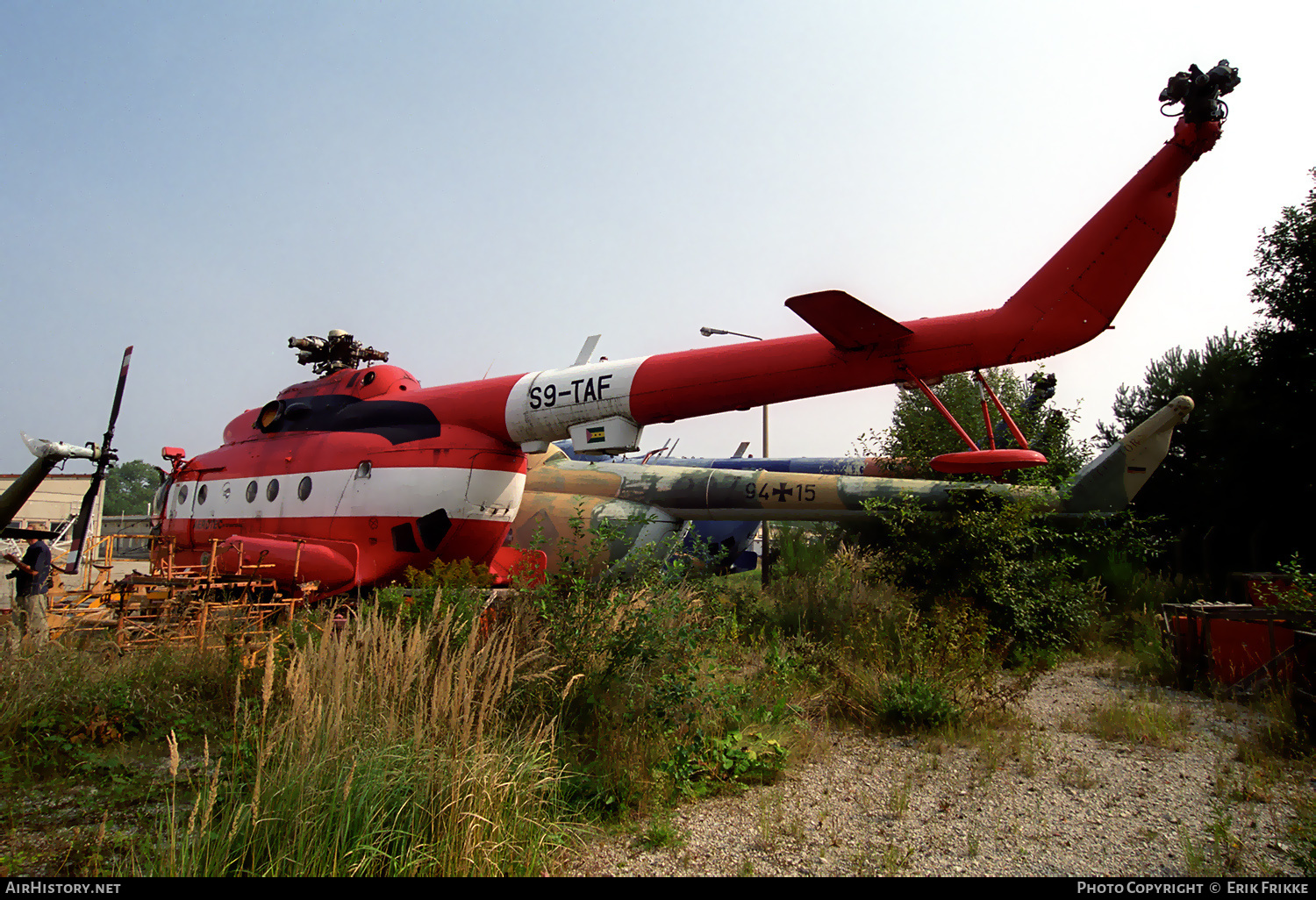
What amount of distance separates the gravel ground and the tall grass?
54cm

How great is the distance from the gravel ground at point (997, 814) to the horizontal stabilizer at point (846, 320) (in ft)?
12.2

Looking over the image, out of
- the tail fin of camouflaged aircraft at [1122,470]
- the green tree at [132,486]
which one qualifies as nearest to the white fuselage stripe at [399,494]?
the tail fin of camouflaged aircraft at [1122,470]

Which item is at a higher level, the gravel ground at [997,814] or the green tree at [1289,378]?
the green tree at [1289,378]

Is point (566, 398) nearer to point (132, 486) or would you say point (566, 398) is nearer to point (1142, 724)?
point (1142, 724)

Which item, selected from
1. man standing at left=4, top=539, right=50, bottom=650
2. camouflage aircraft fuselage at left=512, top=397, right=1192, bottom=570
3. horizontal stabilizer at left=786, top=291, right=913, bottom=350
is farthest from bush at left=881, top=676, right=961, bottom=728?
man standing at left=4, top=539, right=50, bottom=650

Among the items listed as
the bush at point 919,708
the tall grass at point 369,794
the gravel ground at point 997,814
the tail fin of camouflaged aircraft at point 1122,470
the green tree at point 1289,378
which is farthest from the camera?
the green tree at point 1289,378

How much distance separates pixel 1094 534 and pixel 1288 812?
8803 mm

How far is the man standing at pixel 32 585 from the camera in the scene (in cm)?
812

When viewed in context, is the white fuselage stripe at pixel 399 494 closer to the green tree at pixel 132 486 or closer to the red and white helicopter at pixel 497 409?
the red and white helicopter at pixel 497 409

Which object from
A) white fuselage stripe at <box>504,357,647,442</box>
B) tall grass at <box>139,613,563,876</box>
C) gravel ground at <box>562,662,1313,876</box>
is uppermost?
white fuselage stripe at <box>504,357,647,442</box>

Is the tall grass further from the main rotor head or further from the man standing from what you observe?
the main rotor head

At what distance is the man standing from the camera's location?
812 centimetres

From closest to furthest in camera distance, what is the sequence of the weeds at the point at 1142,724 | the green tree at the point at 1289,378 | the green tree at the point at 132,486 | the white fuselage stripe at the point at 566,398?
1. the weeds at the point at 1142,724
2. the white fuselage stripe at the point at 566,398
3. the green tree at the point at 1289,378
4. the green tree at the point at 132,486

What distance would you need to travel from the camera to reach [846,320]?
252 inches
